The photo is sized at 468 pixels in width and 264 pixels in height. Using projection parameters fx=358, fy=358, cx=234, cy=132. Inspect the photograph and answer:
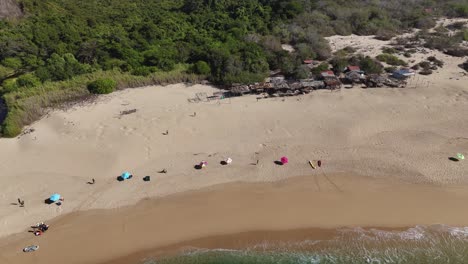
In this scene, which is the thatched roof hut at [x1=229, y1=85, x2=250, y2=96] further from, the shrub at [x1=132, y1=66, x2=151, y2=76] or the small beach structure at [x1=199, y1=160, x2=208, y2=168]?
the small beach structure at [x1=199, y1=160, x2=208, y2=168]

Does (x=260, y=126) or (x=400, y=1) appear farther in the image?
(x=400, y=1)

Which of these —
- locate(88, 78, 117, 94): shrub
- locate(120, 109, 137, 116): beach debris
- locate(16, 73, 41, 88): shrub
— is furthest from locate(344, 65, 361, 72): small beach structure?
locate(16, 73, 41, 88): shrub

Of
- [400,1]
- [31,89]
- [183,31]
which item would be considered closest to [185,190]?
[31,89]

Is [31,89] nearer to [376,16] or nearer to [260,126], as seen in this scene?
[260,126]

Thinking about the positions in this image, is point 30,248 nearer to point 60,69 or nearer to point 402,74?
point 60,69

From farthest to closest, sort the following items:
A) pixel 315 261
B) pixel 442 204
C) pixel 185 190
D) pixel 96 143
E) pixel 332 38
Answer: pixel 332 38 → pixel 96 143 → pixel 185 190 → pixel 442 204 → pixel 315 261

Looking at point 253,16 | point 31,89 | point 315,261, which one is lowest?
point 315,261
